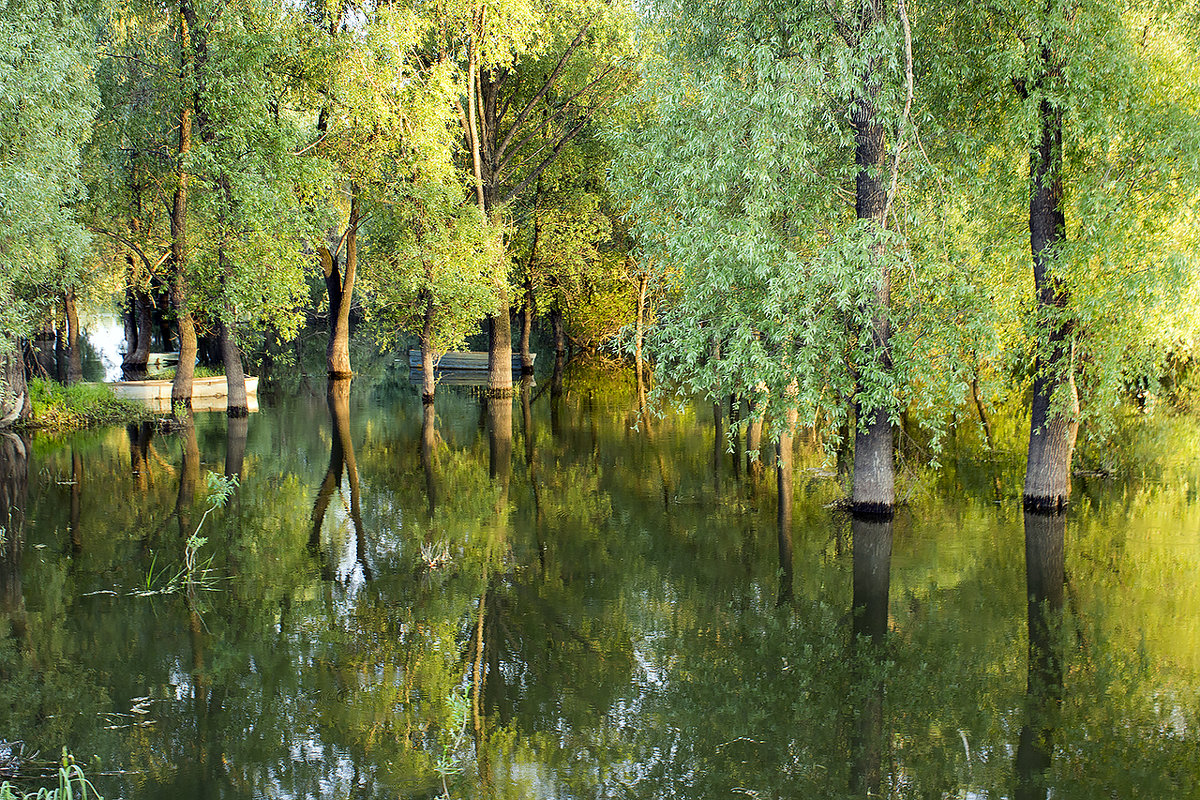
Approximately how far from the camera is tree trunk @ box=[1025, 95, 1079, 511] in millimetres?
12562

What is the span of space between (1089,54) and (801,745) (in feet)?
32.2

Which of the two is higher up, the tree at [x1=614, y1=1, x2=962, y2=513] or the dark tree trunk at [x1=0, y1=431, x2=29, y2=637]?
the tree at [x1=614, y1=1, x2=962, y2=513]

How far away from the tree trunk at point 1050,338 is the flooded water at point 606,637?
814mm

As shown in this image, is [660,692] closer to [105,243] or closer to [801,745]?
[801,745]

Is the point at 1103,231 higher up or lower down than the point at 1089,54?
lower down

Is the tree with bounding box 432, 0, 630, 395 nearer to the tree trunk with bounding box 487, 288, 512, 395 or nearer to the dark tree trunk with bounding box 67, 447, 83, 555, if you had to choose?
the tree trunk with bounding box 487, 288, 512, 395

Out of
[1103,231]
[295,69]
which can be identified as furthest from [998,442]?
[295,69]

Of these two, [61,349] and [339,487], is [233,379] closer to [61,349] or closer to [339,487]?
[339,487]

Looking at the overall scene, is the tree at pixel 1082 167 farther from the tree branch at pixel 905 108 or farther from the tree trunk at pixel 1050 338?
the tree branch at pixel 905 108

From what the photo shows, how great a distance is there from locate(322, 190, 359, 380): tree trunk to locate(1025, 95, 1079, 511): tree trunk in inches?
927

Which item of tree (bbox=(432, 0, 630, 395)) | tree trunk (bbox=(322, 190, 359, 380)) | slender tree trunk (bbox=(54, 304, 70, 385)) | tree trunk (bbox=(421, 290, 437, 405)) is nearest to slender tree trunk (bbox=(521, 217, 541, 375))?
tree (bbox=(432, 0, 630, 395))

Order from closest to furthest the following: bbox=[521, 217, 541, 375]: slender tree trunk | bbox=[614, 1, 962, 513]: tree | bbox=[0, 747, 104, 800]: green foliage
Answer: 1. bbox=[0, 747, 104, 800]: green foliage
2. bbox=[614, 1, 962, 513]: tree
3. bbox=[521, 217, 541, 375]: slender tree trunk

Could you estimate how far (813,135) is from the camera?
13492 millimetres

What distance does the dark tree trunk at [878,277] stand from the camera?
40.6 feet
